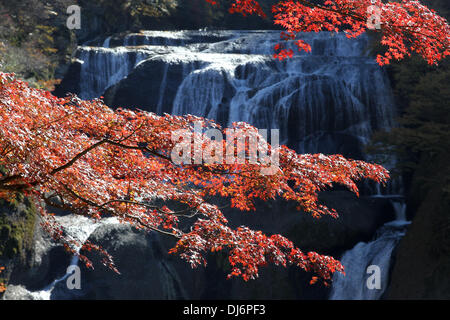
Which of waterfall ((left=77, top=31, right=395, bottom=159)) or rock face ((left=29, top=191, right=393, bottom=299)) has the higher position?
waterfall ((left=77, top=31, right=395, bottom=159))

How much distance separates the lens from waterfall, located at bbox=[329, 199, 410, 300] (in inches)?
408

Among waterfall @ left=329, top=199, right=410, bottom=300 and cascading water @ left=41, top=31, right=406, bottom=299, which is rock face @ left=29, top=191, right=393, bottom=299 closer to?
waterfall @ left=329, top=199, right=410, bottom=300

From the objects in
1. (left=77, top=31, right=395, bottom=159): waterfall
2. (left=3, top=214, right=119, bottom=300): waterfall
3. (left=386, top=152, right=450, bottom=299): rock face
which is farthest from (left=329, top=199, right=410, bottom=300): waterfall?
(left=3, top=214, right=119, bottom=300): waterfall

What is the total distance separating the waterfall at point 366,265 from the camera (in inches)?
408

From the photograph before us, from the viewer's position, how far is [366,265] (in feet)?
35.1

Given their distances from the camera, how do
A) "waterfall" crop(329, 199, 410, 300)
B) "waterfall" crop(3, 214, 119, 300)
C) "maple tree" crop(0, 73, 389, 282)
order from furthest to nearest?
"waterfall" crop(329, 199, 410, 300) → "waterfall" crop(3, 214, 119, 300) → "maple tree" crop(0, 73, 389, 282)

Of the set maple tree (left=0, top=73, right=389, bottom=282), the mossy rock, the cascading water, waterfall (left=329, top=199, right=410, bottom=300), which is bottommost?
waterfall (left=329, top=199, right=410, bottom=300)

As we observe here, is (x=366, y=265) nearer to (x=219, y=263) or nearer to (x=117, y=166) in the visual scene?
(x=219, y=263)

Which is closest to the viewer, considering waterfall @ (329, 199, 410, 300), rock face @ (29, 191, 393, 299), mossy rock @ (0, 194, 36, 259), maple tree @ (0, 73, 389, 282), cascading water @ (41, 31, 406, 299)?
maple tree @ (0, 73, 389, 282)

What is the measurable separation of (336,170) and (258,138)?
3.83ft

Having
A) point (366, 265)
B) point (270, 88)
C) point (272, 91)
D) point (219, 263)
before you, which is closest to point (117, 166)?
point (219, 263)

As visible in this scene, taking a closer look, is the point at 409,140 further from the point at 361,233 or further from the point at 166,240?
the point at 166,240

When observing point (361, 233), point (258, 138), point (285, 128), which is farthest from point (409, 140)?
point (258, 138)

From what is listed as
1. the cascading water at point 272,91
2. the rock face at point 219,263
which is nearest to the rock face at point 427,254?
the cascading water at point 272,91
